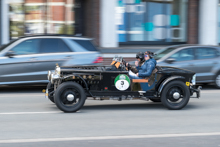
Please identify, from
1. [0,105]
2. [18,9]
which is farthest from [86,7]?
[0,105]

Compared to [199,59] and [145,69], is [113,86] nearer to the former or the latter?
[145,69]

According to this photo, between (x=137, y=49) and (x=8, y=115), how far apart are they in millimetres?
8935

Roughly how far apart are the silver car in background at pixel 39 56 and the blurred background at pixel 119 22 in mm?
4187

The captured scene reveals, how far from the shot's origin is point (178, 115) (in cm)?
765

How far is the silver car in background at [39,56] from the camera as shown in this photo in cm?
1046

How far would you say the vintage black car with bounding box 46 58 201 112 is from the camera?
25.1 ft

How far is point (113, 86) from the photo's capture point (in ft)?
25.9

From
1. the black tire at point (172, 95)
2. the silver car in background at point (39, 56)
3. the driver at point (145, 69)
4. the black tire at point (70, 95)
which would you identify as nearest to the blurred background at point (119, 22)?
the silver car in background at point (39, 56)

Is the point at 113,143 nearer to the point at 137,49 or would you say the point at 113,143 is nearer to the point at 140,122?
the point at 140,122

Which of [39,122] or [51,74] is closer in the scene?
[39,122]

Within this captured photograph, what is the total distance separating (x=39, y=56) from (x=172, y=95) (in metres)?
4.26

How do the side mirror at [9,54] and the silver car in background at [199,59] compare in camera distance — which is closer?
the side mirror at [9,54]

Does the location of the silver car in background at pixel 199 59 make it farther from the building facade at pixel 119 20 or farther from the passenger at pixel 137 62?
the building facade at pixel 119 20

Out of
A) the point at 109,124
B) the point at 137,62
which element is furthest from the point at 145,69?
the point at 109,124
